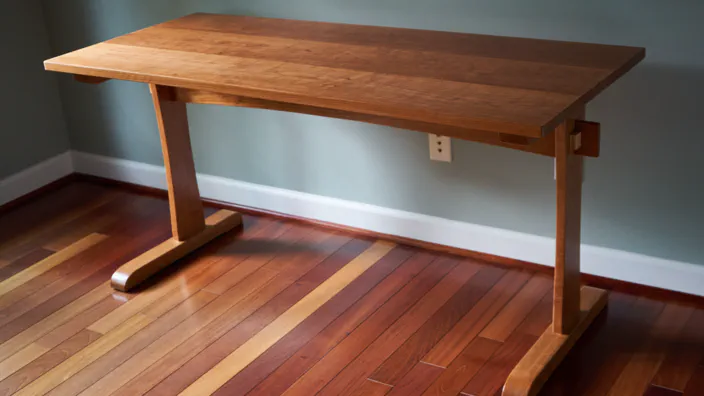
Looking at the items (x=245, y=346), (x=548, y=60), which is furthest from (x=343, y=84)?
(x=245, y=346)

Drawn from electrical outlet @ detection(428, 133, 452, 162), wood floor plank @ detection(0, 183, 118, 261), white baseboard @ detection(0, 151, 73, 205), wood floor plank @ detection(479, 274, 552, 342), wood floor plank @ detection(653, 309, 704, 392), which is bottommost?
wood floor plank @ detection(653, 309, 704, 392)

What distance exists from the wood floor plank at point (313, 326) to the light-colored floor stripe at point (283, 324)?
0.02 m

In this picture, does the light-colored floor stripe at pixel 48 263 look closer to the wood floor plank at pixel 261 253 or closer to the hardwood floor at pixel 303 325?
the hardwood floor at pixel 303 325

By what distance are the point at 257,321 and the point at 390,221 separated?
0.63 meters

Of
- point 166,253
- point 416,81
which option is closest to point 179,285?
point 166,253

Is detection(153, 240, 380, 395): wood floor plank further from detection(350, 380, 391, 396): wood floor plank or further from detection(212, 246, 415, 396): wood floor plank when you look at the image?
detection(350, 380, 391, 396): wood floor plank

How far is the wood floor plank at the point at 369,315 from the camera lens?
2.23 meters

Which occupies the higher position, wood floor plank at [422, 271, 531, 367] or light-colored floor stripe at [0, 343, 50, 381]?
light-colored floor stripe at [0, 343, 50, 381]

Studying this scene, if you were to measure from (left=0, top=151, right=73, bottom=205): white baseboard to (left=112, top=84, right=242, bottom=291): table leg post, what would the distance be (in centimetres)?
89

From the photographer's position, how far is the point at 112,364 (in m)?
2.33

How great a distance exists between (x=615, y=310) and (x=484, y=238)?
48cm

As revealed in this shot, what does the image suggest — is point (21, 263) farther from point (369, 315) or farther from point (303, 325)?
point (369, 315)

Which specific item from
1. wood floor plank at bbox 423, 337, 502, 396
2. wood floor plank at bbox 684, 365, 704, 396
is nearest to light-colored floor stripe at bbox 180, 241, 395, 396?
wood floor plank at bbox 423, 337, 502, 396

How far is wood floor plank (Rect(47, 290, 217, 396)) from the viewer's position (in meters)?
2.26
